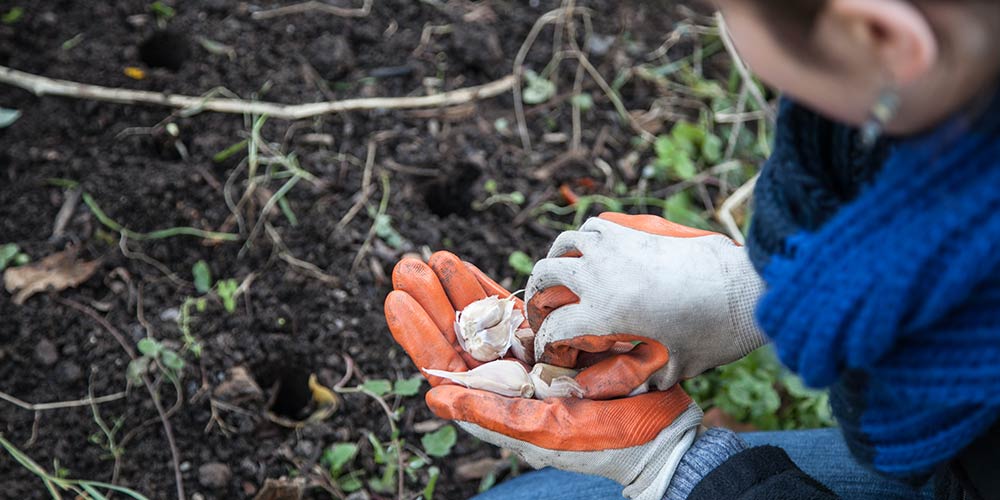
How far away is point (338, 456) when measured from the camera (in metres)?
1.57

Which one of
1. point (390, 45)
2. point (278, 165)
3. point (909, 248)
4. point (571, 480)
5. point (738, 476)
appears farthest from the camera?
point (390, 45)

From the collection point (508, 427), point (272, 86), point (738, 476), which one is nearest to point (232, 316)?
point (272, 86)

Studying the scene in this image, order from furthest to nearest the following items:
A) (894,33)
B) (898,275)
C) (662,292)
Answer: (662,292)
(898,275)
(894,33)

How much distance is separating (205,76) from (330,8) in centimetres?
36

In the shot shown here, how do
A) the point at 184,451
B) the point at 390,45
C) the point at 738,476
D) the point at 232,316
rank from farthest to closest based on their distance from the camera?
1. the point at 390,45
2. the point at 232,316
3. the point at 184,451
4. the point at 738,476

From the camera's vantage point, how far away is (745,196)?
198cm

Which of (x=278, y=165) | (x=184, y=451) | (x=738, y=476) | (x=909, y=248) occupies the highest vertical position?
(x=909, y=248)

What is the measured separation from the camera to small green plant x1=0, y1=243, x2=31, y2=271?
169 cm

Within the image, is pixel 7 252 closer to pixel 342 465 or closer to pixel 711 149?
pixel 342 465

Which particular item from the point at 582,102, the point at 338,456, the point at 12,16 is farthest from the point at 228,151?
the point at 582,102

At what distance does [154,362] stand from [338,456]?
406mm

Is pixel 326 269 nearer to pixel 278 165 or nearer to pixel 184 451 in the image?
pixel 278 165

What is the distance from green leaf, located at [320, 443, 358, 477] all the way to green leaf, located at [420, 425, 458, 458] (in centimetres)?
13

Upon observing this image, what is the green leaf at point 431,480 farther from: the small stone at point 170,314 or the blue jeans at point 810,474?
the small stone at point 170,314
